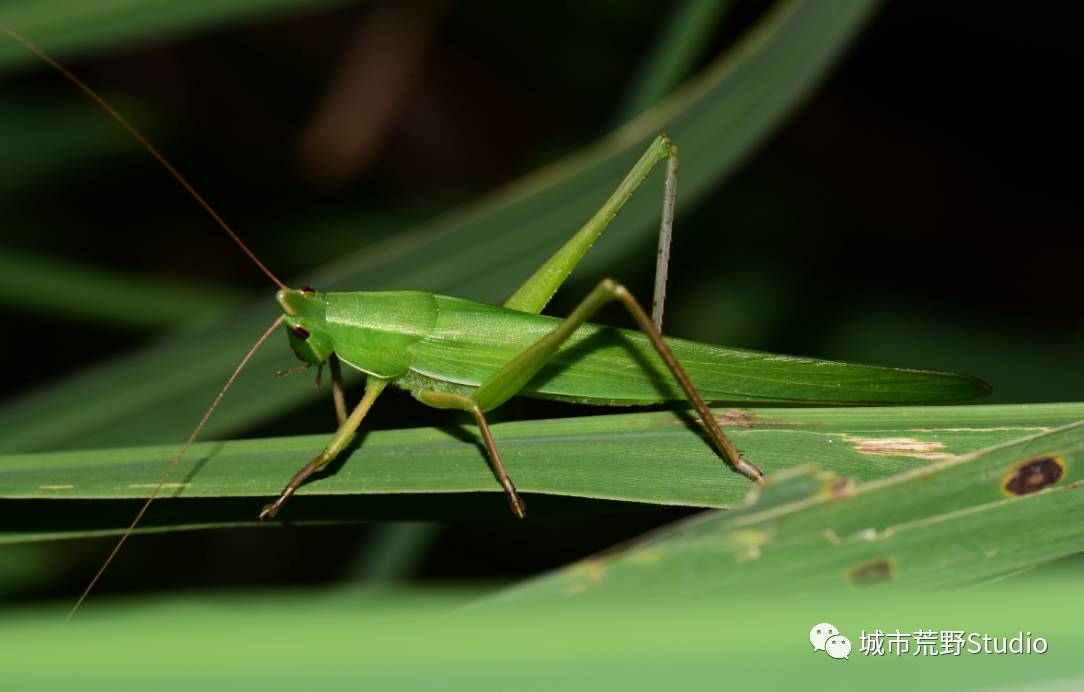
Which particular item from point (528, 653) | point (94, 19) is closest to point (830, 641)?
point (528, 653)

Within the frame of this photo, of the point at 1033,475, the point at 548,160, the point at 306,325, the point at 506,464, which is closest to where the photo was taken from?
the point at 1033,475

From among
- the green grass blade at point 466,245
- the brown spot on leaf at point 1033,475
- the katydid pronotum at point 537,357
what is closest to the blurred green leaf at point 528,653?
the brown spot on leaf at point 1033,475

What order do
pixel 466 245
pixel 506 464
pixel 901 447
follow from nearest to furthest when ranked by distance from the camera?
pixel 901 447, pixel 506 464, pixel 466 245

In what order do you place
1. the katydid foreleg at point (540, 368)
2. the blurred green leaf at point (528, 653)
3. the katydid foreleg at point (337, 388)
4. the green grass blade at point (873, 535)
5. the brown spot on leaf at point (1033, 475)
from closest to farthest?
the blurred green leaf at point (528, 653) < the green grass blade at point (873, 535) < the brown spot on leaf at point (1033, 475) < the katydid foreleg at point (540, 368) < the katydid foreleg at point (337, 388)

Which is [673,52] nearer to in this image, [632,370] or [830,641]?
[632,370]

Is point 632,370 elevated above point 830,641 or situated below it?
above

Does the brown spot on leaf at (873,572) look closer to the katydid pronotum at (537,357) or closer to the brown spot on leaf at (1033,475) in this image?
the brown spot on leaf at (1033,475)

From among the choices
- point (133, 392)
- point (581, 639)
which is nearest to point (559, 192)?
point (133, 392)
